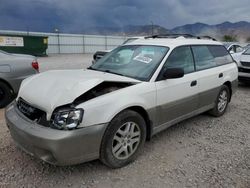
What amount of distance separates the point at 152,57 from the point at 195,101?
114 cm

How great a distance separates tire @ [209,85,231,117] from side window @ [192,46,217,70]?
65 cm

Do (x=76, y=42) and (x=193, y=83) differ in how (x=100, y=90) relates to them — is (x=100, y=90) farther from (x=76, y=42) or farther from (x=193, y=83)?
(x=76, y=42)

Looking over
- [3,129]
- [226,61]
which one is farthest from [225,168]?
[3,129]

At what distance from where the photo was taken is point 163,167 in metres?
3.07

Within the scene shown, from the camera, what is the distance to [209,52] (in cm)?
467

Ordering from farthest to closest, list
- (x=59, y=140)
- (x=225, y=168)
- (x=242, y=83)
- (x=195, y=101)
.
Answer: (x=242, y=83) < (x=195, y=101) < (x=225, y=168) < (x=59, y=140)

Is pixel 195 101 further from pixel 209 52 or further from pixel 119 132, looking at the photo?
pixel 119 132

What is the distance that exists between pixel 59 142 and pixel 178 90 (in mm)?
1986

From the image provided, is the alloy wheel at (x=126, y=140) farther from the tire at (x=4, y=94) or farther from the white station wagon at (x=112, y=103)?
→ the tire at (x=4, y=94)

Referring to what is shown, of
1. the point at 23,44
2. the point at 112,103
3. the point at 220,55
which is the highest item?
the point at 23,44

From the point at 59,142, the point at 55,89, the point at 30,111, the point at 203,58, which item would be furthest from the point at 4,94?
the point at 203,58

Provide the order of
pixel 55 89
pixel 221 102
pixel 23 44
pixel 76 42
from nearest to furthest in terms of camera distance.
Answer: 1. pixel 55 89
2. pixel 221 102
3. pixel 23 44
4. pixel 76 42

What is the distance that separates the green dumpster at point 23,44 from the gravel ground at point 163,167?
1859 cm

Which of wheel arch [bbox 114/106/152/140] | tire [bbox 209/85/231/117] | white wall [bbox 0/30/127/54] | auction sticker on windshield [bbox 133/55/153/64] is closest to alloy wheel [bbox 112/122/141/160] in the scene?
wheel arch [bbox 114/106/152/140]
